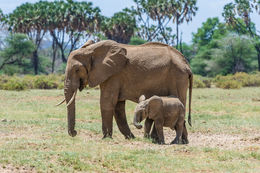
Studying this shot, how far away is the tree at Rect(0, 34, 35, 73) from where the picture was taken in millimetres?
51781

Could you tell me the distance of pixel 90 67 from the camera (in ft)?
35.5

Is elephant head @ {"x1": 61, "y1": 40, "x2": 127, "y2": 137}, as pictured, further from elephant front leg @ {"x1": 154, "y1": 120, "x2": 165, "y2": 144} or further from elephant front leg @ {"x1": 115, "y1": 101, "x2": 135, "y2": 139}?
elephant front leg @ {"x1": 154, "y1": 120, "x2": 165, "y2": 144}

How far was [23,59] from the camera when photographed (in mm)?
55281

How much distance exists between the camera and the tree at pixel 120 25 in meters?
60.9

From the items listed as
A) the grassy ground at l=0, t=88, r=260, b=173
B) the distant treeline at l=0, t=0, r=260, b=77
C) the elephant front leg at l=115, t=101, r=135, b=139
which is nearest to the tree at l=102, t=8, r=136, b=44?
the distant treeline at l=0, t=0, r=260, b=77

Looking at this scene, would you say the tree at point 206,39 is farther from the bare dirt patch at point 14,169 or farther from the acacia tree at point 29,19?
the bare dirt patch at point 14,169

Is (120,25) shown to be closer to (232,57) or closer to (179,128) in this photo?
(232,57)

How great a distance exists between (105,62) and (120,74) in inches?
16.9

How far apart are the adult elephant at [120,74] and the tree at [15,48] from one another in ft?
138

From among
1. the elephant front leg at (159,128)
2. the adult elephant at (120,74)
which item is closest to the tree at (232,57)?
the adult elephant at (120,74)

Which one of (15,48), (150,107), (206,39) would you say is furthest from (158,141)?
(206,39)

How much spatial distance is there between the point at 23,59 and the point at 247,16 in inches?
1035

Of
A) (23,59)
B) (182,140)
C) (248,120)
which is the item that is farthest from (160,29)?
(182,140)

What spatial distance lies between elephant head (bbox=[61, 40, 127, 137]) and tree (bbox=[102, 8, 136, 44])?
5012 cm
